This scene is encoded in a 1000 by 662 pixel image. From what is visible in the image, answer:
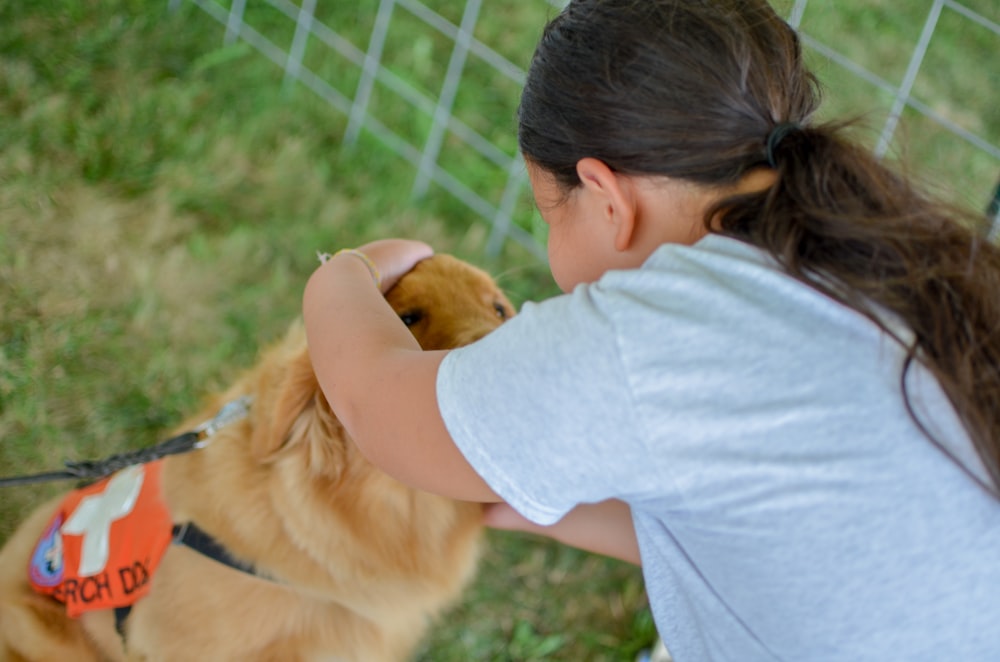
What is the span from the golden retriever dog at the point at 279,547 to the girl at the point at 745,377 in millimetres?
454

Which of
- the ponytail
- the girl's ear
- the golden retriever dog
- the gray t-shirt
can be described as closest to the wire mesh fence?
the golden retriever dog

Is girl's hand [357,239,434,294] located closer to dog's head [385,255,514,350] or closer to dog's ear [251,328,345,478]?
dog's head [385,255,514,350]

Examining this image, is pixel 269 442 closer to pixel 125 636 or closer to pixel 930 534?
pixel 125 636

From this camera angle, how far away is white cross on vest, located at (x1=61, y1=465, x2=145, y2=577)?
5.22ft

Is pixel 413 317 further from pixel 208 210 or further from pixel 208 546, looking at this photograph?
pixel 208 210

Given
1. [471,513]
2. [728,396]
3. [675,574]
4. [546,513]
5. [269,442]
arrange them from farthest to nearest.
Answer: [471,513]
[269,442]
[675,574]
[546,513]
[728,396]

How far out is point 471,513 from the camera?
173 centimetres

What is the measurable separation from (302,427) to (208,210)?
1.62m

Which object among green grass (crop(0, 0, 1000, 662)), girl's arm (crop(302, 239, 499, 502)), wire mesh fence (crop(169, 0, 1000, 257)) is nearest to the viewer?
girl's arm (crop(302, 239, 499, 502))

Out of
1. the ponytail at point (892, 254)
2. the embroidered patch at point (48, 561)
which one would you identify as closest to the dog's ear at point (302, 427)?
the embroidered patch at point (48, 561)

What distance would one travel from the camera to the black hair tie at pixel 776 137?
3.50ft

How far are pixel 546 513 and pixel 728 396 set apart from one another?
0.31 meters

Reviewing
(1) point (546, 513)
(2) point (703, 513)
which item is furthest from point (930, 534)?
(1) point (546, 513)

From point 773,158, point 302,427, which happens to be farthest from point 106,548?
point 773,158
